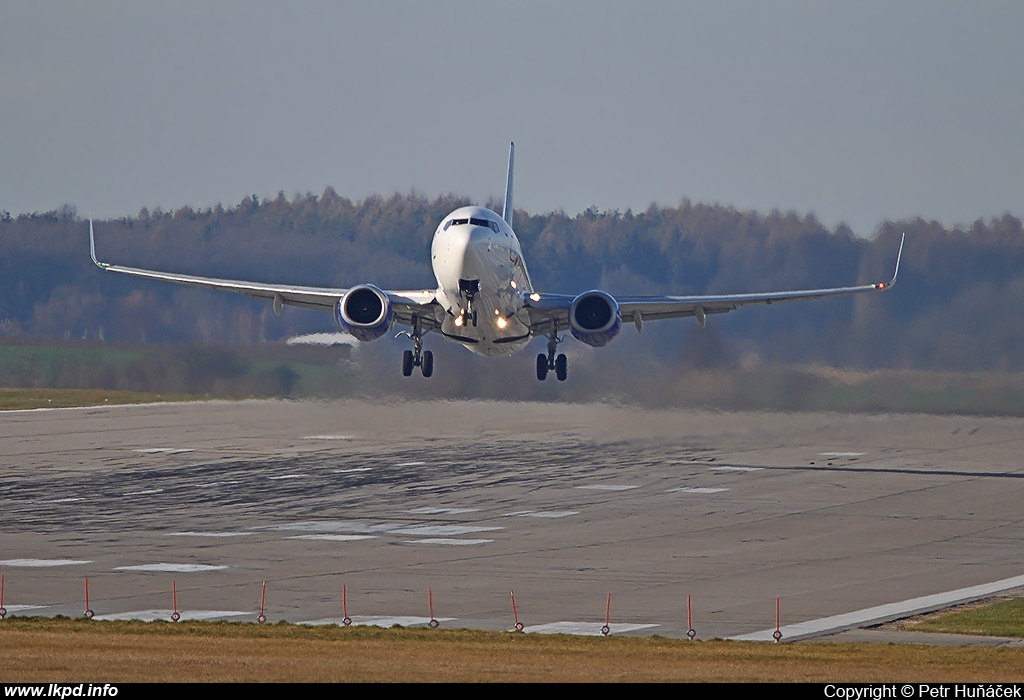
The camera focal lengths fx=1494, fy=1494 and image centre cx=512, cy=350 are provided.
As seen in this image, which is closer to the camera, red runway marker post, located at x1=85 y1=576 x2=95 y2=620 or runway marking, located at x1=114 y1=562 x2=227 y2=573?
red runway marker post, located at x1=85 y1=576 x2=95 y2=620

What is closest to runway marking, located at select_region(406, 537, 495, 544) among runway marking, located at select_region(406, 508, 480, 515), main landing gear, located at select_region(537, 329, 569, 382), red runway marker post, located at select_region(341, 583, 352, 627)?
runway marking, located at select_region(406, 508, 480, 515)

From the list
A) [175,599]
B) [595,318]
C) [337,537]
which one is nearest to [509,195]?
[595,318]

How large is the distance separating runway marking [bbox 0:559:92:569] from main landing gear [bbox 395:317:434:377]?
16227 millimetres

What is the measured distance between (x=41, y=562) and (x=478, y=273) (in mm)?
14237

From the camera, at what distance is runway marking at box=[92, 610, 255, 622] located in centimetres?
2556

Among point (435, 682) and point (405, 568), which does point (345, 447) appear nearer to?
point (405, 568)

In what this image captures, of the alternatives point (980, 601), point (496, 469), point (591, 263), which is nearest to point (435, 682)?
point (980, 601)

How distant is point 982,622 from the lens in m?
25.8

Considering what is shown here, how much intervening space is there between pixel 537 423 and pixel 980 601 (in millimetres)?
39379

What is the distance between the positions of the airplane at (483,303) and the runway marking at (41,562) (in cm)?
1272

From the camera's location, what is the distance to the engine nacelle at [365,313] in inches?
1710

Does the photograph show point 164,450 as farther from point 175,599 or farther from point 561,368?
point 175,599

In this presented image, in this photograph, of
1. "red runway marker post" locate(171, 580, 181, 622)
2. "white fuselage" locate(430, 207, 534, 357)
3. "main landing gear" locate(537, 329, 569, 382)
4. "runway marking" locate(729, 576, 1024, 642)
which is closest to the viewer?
"runway marking" locate(729, 576, 1024, 642)

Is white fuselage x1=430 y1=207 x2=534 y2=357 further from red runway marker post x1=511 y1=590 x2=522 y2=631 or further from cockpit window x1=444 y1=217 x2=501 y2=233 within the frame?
red runway marker post x1=511 y1=590 x2=522 y2=631
